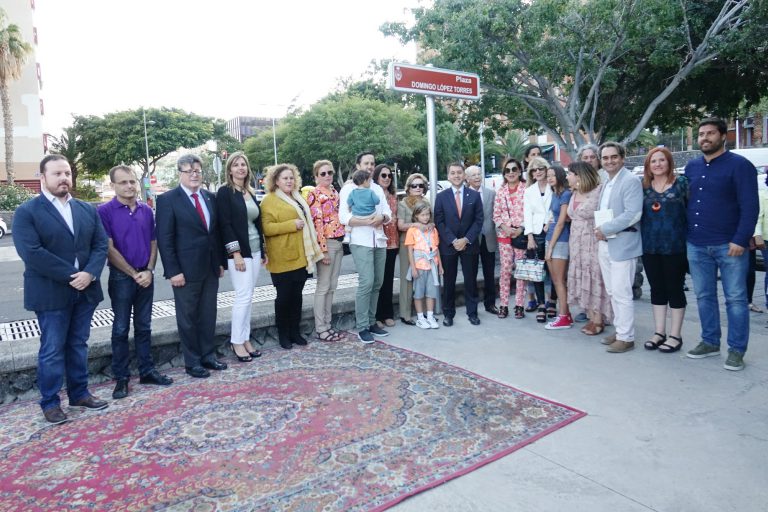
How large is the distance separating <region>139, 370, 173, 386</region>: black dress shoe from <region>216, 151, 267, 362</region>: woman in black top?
0.72 m

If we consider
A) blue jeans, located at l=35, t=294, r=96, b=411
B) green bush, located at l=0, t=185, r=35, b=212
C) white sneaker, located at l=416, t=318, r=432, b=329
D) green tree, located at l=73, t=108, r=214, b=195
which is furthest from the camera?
green tree, located at l=73, t=108, r=214, b=195

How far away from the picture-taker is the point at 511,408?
12.5 ft

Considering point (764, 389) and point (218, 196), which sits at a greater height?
point (218, 196)

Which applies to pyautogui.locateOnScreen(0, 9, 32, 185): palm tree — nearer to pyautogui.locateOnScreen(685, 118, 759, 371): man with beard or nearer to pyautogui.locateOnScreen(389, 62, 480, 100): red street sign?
pyautogui.locateOnScreen(389, 62, 480, 100): red street sign

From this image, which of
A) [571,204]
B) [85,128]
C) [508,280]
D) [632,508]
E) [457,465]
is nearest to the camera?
[632,508]

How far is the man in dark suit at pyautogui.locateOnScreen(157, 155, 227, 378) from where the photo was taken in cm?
457

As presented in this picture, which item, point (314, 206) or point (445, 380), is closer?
point (445, 380)

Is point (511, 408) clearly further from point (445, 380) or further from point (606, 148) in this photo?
point (606, 148)

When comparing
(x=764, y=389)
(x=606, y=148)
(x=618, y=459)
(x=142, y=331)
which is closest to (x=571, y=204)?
(x=606, y=148)

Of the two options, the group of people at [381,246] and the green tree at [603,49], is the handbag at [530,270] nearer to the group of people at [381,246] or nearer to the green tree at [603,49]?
the group of people at [381,246]

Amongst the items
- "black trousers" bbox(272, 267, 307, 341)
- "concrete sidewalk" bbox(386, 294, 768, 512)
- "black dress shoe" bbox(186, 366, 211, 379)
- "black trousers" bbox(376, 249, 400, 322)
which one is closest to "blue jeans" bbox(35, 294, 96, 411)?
"black dress shoe" bbox(186, 366, 211, 379)

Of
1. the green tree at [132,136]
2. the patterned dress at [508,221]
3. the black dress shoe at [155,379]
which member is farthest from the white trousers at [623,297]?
the green tree at [132,136]

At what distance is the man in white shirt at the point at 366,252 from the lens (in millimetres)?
5668

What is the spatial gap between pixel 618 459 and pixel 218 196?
3764 millimetres
